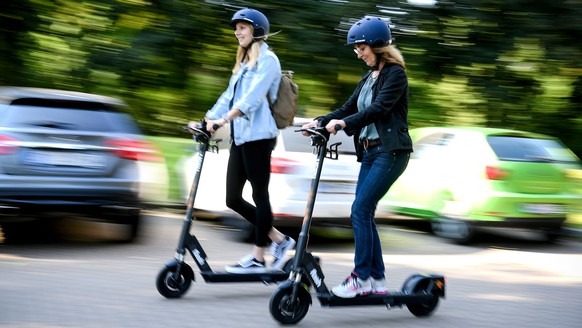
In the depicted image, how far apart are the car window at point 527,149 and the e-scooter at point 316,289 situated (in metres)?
4.96

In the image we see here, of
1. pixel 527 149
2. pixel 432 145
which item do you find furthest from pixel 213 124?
pixel 432 145

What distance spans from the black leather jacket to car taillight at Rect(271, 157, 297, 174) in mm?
3280

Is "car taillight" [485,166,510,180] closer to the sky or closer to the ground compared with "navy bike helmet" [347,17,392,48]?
closer to the ground

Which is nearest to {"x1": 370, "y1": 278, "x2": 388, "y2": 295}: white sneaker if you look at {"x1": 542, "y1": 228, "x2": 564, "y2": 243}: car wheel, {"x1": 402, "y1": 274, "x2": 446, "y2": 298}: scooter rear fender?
{"x1": 402, "y1": 274, "x2": 446, "y2": 298}: scooter rear fender

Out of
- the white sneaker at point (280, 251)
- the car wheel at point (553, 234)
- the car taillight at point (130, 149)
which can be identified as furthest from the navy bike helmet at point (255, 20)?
the car wheel at point (553, 234)

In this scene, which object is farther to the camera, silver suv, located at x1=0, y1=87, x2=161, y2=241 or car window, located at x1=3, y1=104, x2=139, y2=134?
car window, located at x1=3, y1=104, x2=139, y2=134

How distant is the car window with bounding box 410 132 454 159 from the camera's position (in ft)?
37.2

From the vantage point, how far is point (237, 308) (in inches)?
235

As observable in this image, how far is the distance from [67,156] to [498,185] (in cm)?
498

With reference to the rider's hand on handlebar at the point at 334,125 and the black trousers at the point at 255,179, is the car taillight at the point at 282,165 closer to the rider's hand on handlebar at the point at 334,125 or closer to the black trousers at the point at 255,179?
the black trousers at the point at 255,179

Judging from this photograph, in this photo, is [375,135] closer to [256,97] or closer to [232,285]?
[256,97]

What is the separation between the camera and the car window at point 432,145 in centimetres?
1135

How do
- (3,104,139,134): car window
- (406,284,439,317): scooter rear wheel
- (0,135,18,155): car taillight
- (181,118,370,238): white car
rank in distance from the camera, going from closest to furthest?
(406,284,439,317): scooter rear wheel → (0,135,18,155): car taillight → (3,104,139,134): car window → (181,118,370,238): white car

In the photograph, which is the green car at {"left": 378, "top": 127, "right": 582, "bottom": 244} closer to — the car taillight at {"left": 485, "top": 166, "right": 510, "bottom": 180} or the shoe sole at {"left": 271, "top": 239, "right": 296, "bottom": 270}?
the car taillight at {"left": 485, "top": 166, "right": 510, "bottom": 180}
